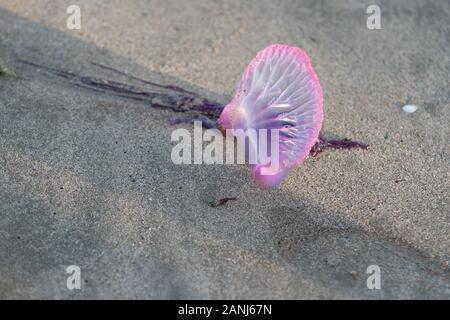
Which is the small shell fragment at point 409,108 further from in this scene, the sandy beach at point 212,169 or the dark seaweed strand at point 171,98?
the dark seaweed strand at point 171,98

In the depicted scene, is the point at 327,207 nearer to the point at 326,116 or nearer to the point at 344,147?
the point at 344,147

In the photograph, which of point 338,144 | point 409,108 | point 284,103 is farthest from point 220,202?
point 409,108

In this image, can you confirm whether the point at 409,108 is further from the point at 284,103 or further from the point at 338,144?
the point at 284,103

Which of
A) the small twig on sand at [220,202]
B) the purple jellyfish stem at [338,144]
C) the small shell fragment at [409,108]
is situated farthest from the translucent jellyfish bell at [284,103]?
the small shell fragment at [409,108]

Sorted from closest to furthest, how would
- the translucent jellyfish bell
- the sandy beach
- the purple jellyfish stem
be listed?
the sandy beach → the translucent jellyfish bell → the purple jellyfish stem

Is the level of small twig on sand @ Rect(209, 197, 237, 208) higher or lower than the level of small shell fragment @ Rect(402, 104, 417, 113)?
lower

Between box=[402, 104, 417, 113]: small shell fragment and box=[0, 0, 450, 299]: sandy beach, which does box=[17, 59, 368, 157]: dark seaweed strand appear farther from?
box=[402, 104, 417, 113]: small shell fragment

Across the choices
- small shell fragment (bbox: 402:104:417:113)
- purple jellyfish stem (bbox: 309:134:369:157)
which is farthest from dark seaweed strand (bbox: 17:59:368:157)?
small shell fragment (bbox: 402:104:417:113)

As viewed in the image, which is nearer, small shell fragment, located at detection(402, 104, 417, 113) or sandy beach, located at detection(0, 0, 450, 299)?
sandy beach, located at detection(0, 0, 450, 299)
